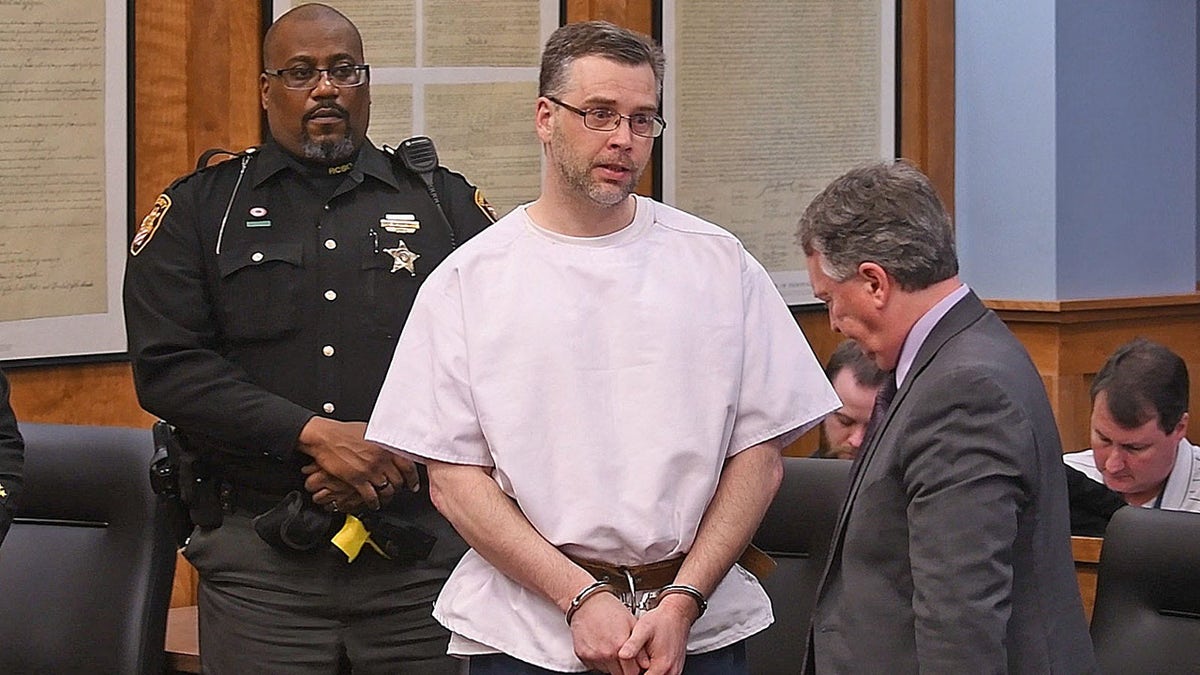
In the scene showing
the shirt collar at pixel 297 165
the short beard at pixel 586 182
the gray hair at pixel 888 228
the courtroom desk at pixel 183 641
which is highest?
the shirt collar at pixel 297 165

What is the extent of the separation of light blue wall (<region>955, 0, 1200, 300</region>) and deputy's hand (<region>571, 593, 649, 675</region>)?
3.79 metres

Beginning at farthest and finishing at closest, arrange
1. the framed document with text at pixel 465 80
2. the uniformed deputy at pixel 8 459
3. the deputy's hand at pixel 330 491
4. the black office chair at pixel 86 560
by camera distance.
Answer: the framed document with text at pixel 465 80
the black office chair at pixel 86 560
the deputy's hand at pixel 330 491
the uniformed deputy at pixel 8 459

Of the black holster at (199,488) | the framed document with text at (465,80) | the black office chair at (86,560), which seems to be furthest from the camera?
the framed document with text at (465,80)

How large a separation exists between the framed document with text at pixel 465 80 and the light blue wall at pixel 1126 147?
2158mm

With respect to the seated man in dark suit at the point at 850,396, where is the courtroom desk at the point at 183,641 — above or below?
below

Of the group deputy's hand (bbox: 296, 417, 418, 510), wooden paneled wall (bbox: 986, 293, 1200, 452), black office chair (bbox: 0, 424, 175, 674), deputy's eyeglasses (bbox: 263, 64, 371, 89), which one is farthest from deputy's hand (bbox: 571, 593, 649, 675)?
wooden paneled wall (bbox: 986, 293, 1200, 452)

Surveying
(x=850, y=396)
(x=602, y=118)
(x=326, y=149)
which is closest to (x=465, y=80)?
(x=850, y=396)

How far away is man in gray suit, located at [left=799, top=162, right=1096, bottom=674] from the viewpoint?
196 cm

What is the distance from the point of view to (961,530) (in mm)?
1948

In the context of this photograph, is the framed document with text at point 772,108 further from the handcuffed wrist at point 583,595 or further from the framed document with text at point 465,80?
the handcuffed wrist at point 583,595

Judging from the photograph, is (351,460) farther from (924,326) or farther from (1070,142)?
(1070,142)

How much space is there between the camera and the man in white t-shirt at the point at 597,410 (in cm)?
233

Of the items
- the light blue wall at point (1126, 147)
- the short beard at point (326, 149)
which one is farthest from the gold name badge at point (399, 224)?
the light blue wall at point (1126, 147)

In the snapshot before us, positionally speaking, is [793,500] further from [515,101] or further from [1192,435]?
[1192,435]
